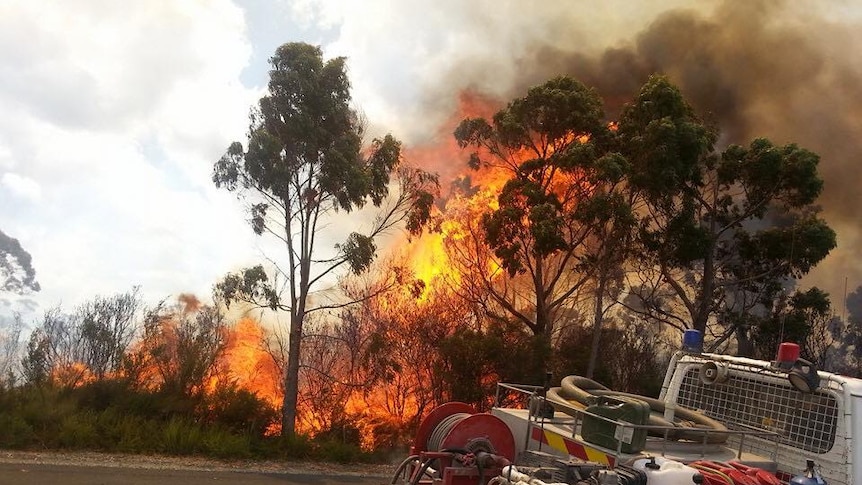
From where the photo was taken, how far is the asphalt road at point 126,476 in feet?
28.8

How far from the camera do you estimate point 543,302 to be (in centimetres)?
1784

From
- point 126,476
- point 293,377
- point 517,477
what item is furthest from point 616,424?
point 293,377

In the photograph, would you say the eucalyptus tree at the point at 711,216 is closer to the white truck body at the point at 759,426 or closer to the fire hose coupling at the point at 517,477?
the white truck body at the point at 759,426

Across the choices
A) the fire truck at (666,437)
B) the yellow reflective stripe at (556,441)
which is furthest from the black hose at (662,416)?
the yellow reflective stripe at (556,441)

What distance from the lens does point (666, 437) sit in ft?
15.8

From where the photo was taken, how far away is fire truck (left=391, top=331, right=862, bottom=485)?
4.50m

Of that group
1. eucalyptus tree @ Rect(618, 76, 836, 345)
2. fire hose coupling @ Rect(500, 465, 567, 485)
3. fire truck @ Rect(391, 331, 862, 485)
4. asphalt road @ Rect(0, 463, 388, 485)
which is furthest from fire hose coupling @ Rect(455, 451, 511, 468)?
eucalyptus tree @ Rect(618, 76, 836, 345)

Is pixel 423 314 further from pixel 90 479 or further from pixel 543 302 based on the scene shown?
pixel 90 479

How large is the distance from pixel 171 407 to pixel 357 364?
5.57m

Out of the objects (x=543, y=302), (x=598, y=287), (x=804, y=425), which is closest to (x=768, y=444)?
(x=804, y=425)

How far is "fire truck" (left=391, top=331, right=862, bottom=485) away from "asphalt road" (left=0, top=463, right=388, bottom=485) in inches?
222

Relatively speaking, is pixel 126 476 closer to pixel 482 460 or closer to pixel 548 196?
pixel 482 460

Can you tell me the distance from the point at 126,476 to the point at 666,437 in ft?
25.6

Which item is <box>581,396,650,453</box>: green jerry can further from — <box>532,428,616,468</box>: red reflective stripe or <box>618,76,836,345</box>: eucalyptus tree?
<box>618,76,836,345</box>: eucalyptus tree
